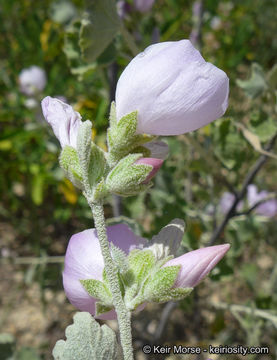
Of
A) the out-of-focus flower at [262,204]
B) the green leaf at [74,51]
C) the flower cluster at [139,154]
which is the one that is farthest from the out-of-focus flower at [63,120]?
the out-of-focus flower at [262,204]

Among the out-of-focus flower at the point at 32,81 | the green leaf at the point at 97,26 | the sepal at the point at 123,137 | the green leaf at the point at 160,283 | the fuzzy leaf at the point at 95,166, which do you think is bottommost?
the green leaf at the point at 160,283

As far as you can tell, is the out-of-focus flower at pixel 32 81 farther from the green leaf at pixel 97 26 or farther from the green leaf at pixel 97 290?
the green leaf at pixel 97 290

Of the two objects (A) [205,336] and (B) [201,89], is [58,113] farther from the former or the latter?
(A) [205,336]

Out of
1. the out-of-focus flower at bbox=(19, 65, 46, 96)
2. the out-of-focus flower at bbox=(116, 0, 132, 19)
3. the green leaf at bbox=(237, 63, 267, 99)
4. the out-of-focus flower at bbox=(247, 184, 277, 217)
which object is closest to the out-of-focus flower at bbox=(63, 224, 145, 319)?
the green leaf at bbox=(237, 63, 267, 99)

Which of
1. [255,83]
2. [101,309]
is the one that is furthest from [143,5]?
[101,309]

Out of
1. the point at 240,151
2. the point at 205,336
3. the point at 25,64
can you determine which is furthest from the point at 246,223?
the point at 25,64

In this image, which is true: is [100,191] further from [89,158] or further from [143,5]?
[143,5]

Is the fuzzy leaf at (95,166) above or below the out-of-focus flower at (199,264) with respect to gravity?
above
